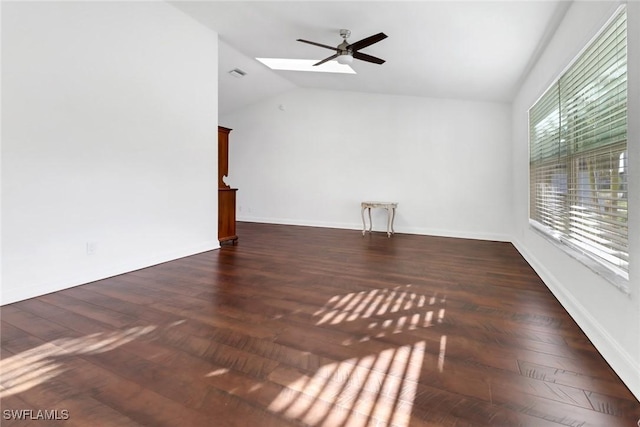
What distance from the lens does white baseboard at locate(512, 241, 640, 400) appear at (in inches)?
60.7

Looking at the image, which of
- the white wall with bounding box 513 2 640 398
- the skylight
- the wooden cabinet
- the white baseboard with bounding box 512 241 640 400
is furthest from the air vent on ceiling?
the white baseboard with bounding box 512 241 640 400

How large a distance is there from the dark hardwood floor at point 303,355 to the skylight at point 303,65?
3.70 metres

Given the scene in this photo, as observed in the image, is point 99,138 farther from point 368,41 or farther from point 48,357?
point 368,41

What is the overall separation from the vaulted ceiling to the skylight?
17 cm

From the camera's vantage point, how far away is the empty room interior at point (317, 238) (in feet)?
5.08

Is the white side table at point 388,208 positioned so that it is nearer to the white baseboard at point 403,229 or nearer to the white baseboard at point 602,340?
the white baseboard at point 403,229

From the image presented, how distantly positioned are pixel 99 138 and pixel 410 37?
3409mm

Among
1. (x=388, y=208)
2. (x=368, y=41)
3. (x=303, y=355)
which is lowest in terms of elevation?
(x=303, y=355)

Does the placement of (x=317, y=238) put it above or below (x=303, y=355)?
above

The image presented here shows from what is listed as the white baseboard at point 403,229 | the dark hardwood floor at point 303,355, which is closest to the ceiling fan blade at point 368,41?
the dark hardwood floor at point 303,355

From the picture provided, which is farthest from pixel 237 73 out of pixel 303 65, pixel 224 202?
pixel 224 202

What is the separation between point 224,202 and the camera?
5.11 metres

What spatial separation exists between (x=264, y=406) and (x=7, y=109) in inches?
114

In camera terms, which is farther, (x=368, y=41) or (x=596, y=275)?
(x=368, y=41)
